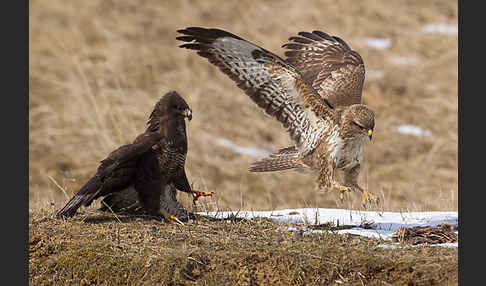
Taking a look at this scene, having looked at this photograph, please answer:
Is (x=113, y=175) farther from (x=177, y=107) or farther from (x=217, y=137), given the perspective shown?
(x=217, y=137)

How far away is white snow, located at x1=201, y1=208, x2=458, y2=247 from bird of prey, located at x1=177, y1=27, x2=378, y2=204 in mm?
272

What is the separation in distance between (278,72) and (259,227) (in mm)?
1598

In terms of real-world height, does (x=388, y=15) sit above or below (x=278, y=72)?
above

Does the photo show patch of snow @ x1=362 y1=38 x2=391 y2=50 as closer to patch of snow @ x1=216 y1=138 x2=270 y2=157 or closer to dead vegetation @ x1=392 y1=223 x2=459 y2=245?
patch of snow @ x1=216 y1=138 x2=270 y2=157

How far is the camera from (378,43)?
20.2m

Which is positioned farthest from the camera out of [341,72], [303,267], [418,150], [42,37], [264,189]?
[42,37]

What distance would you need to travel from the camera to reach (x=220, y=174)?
14211 mm

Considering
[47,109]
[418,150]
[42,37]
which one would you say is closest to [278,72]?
[418,150]

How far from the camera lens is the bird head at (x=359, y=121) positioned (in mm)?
6645

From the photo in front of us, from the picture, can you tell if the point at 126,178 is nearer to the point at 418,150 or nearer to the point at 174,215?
the point at 174,215

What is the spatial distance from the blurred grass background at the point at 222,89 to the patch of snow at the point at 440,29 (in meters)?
0.13

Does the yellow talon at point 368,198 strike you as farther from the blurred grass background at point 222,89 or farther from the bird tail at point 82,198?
the blurred grass background at point 222,89

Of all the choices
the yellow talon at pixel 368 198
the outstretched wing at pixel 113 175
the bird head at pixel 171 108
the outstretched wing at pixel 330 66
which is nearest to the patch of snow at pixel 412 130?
the outstretched wing at pixel 330 66

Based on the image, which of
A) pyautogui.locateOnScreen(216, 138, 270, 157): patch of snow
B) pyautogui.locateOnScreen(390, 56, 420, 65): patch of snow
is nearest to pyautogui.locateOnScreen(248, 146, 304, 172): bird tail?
pyautogui.locateOnScreen(216, 138, 270, 157): patch of snow
